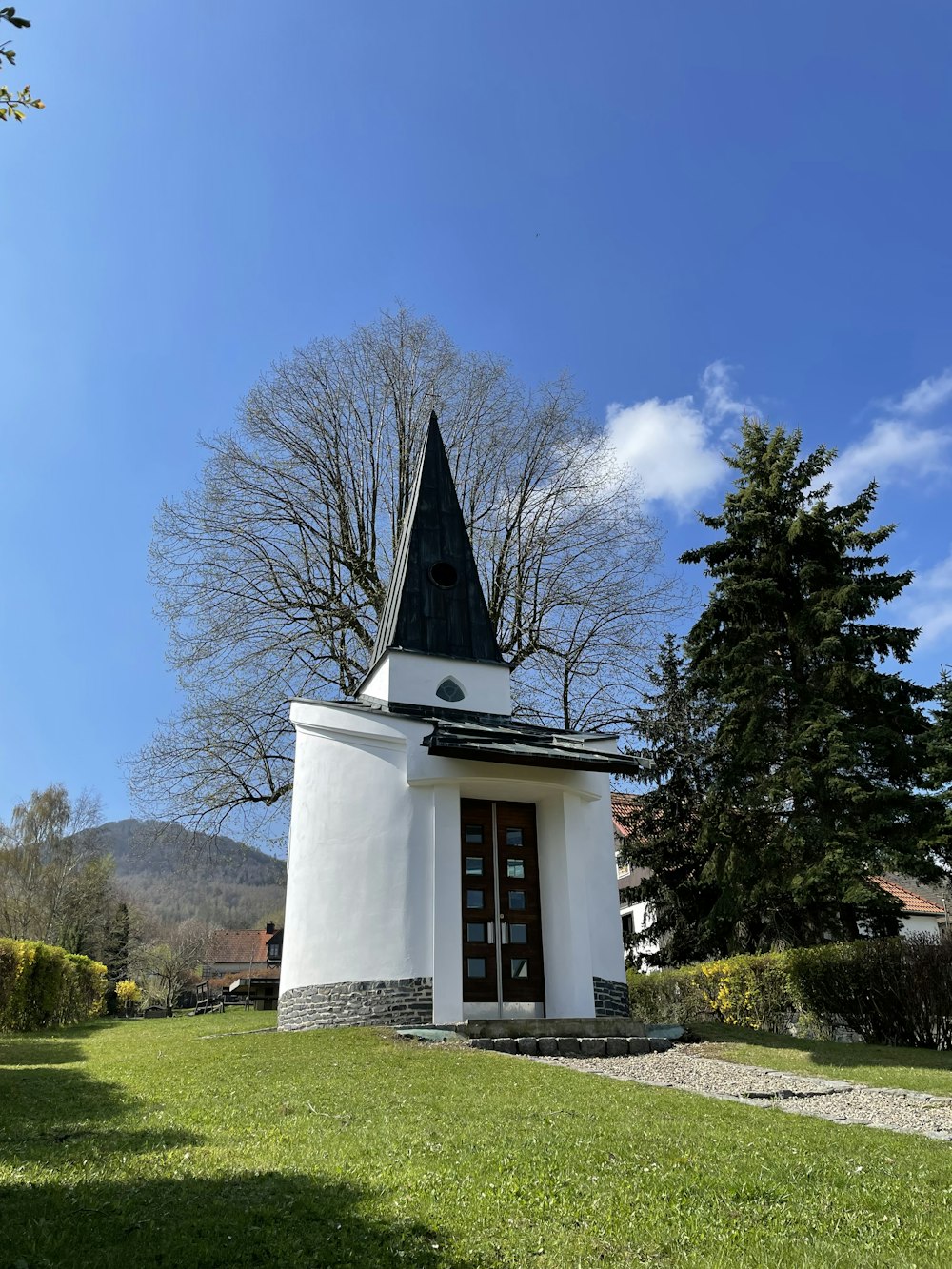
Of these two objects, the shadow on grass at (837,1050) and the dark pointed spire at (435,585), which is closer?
the shadow on grass at (837,1050)

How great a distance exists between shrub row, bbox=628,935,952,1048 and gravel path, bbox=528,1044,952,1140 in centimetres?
448

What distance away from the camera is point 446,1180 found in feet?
13.7

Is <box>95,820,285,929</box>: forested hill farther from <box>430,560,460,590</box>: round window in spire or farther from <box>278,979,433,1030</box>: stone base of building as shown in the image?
<box>430,560,460,590</box>: round window in spire

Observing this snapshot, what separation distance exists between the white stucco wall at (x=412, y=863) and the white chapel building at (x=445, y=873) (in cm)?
2

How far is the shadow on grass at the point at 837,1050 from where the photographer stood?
10.4m

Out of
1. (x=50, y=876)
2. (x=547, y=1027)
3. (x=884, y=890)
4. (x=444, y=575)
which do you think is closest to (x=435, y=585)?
(x=444, y=575)

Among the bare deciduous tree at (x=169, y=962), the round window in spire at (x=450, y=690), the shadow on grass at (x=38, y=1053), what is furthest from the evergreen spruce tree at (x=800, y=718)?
the bare deciduous tree at (x=169, y=962)

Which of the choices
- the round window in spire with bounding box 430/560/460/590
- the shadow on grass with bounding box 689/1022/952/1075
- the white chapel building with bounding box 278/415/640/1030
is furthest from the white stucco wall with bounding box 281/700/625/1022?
the round window in spire with bounding box 430/560/460/590

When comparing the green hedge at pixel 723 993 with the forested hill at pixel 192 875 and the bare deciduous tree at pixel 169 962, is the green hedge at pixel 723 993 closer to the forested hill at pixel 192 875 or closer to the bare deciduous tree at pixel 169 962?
the forested hill at pixel 192 875

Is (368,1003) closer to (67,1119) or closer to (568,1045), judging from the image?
(568,1045)

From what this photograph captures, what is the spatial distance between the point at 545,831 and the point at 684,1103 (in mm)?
7264

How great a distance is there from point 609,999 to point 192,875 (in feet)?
37.1

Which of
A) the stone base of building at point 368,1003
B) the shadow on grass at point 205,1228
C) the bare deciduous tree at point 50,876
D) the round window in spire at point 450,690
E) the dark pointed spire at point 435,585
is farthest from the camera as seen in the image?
the bare deciduous tree at point 50,876

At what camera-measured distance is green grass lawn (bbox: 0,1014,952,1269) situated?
332 cm
